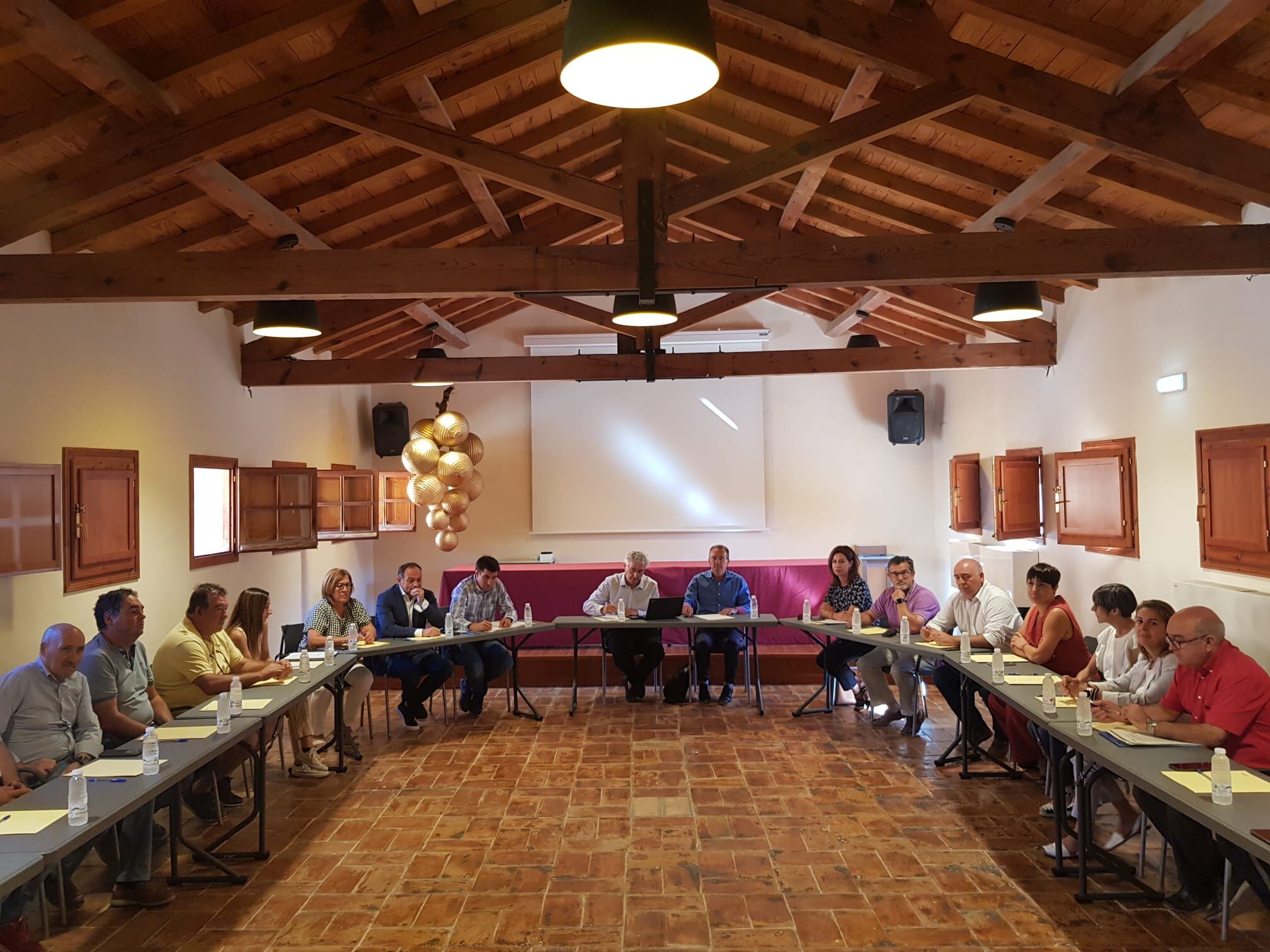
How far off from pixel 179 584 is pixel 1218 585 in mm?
6989

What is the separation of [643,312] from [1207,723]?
3683mm

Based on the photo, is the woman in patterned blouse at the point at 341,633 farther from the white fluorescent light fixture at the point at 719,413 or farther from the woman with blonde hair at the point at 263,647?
the white fluorescent light fixture at the point at 719,413

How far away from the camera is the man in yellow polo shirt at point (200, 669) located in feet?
16.9

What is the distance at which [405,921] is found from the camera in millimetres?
3969

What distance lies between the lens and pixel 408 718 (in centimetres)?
735

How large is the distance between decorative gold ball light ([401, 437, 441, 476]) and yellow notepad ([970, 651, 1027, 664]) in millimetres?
5565

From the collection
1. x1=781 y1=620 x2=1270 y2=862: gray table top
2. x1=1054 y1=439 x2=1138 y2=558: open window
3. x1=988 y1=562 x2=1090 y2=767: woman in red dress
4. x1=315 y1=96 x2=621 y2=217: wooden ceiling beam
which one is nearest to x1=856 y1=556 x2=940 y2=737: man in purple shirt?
x1=988 y1=562 x2=1090 y2=767: woman in red dress

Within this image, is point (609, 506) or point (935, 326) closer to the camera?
point (935, 326)

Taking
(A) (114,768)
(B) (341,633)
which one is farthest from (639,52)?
(B) (341,633)

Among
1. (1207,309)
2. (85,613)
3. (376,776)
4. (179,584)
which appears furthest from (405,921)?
(1207,309)

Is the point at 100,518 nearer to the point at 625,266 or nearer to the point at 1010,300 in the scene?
the point at 625,266

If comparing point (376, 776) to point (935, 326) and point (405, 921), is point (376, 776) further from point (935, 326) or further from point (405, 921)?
point (935, 326)

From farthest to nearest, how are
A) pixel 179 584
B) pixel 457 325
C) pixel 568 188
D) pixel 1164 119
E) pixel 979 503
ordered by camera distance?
1. pixel 457 325
2. pixel 979 503
3. pixel 179 584
4. pixel 568 188
5. pixel 1164 119

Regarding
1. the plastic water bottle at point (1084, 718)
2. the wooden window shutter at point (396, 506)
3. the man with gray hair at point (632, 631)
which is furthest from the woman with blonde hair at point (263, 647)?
the wooden window shutter at point (396, 506)
